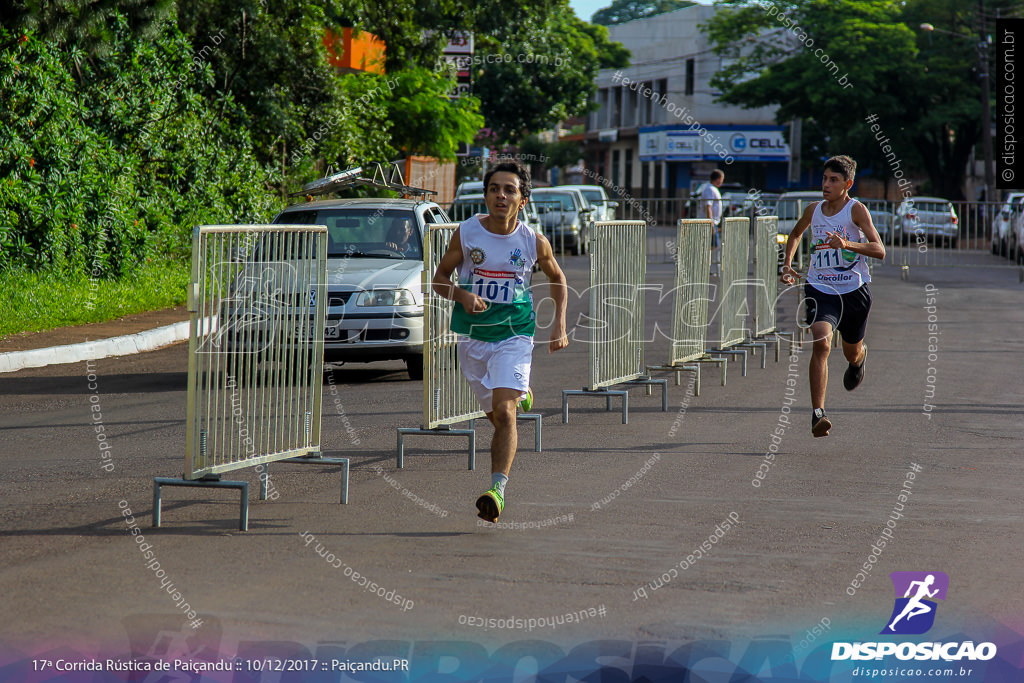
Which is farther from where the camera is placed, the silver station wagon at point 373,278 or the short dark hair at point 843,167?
the silver station wagon at point 373,278

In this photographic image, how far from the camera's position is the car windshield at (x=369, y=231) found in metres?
12.7

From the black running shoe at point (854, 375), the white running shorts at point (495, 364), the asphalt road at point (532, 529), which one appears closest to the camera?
the asphalt road at point (532, 529)

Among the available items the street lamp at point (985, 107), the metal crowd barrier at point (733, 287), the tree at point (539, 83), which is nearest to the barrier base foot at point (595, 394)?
→ the metal crowd barrier at point (733, 287)

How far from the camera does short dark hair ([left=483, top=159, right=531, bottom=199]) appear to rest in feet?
21.6

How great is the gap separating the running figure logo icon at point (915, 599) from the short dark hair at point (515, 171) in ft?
8.70

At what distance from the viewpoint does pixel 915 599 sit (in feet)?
16.5

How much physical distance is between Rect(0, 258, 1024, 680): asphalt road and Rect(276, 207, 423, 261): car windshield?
2.00 m

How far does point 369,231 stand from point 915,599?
8655mm

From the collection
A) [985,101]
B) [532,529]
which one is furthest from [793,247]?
[985,101]

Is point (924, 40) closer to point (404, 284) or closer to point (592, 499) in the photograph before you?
point (404, 284)

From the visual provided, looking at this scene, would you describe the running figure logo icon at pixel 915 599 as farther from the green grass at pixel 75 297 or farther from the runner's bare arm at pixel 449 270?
the green grass at pixel 75 297

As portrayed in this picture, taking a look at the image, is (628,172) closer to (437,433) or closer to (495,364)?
(437,433)

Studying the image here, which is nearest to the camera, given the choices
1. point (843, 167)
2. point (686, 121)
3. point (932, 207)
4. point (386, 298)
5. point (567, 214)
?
point (843, 167)

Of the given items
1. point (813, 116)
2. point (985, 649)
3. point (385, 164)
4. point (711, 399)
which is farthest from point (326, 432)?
point (813, 116)
